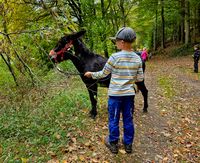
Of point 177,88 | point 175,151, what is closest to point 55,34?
point 175,151

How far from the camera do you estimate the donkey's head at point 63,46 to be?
6.23m

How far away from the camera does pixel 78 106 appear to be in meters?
7.70

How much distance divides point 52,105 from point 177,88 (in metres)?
6.88

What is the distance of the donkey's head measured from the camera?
623 cm

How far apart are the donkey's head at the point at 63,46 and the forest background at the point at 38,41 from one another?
168 mm

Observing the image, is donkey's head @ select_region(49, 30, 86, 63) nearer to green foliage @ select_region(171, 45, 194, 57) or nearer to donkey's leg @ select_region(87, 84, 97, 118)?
donkey's leg @ select_region(87, 84, 97, 118)

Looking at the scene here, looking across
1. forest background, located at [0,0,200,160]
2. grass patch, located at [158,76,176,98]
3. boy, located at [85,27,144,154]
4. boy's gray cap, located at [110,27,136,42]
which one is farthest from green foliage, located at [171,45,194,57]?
boy's gray cap, located at [110,27,136,42]

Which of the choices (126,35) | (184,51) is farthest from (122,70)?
(184,51)

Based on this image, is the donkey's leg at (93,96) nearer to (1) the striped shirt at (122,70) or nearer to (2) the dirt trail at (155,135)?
(2) the dirt trail at (155,135)

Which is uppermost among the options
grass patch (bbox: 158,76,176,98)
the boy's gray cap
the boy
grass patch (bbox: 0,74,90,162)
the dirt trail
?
the boy's gray cap

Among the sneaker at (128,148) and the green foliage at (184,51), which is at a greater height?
the sneaker at (128,148)

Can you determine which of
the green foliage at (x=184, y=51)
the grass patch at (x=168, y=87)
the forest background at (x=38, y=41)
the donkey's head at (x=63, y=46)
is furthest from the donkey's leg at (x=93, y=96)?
the green foliage at (x=184, y=51)

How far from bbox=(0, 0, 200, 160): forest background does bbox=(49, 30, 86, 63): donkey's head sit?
17 cm

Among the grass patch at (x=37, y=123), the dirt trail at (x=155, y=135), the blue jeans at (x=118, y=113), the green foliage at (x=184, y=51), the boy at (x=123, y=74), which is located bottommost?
the green foliage at (x=184, y=51)
